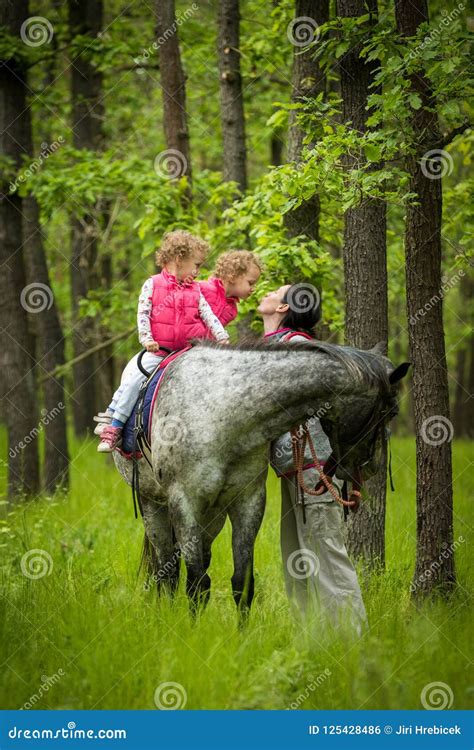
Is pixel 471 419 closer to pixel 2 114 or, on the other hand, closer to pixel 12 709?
pixel 2 114

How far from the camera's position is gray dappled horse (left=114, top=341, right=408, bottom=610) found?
194 inches

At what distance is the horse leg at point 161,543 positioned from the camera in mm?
6180

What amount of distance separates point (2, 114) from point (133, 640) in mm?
7916

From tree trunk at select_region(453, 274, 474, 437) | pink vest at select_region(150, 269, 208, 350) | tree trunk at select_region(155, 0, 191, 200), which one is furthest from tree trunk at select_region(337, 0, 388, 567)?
tree trunk at select_region(453, 274, 474, 437)

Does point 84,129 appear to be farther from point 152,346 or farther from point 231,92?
point 152,346

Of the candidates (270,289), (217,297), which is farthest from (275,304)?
(270,289)

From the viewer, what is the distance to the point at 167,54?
10.6 m

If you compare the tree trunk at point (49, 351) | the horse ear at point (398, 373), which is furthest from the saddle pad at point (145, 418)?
the tree trunk at point (49, 351)

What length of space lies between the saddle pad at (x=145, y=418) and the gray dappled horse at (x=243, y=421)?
0.17 metres

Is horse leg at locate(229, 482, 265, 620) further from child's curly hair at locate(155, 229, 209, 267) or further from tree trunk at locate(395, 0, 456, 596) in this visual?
child's curly hair at locate(155, 229, 209, 267)

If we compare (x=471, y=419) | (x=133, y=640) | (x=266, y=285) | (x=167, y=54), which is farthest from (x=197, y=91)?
(x=471, y=419)

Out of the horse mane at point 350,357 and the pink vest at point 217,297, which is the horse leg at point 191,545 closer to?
the horse mane at point 350,357

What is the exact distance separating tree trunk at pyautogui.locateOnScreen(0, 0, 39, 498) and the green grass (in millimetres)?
4569

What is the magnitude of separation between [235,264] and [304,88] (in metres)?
3.01
